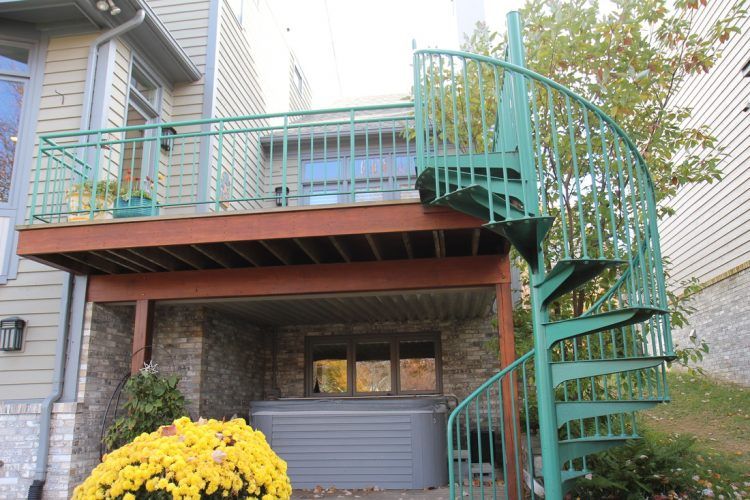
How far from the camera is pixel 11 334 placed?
539cm

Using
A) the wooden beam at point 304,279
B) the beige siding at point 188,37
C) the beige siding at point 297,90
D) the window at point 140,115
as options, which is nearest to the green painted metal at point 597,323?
the wooden beam at point 304,279

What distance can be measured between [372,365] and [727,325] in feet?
16.6

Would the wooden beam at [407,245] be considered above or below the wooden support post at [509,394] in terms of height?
above

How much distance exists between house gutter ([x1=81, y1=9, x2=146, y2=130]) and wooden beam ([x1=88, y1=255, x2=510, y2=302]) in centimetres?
165

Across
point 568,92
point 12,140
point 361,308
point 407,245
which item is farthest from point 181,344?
point 568,92

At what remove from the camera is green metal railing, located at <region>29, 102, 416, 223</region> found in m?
4.95

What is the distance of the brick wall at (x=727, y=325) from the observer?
7.78 meters

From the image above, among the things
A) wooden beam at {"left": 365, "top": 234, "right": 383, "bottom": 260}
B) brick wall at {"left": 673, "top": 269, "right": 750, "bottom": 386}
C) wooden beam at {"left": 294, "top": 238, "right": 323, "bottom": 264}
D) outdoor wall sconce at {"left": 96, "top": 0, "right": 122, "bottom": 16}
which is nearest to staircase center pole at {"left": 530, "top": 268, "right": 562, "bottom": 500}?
wooden beam at {"left": 365, "top": 234, "right": 383, "bottom": 260}

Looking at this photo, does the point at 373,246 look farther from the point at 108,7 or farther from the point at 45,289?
the point at 108,7

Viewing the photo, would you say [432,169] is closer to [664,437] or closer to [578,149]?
[578,149]

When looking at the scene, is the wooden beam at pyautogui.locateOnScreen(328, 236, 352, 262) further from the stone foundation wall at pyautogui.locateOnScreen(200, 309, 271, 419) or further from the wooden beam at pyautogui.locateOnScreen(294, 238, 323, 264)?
the stone foundation wall at pyautogui.locateOnScreen(200, 309, 271, 419)

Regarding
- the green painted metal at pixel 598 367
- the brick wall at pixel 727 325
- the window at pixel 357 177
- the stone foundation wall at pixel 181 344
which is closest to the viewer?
the green painted metal at pixel 598 367

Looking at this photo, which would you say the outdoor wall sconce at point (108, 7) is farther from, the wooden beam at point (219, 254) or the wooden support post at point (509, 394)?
the wooden support post at point (509, 394)

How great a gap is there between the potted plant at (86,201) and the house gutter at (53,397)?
0.68 metres
